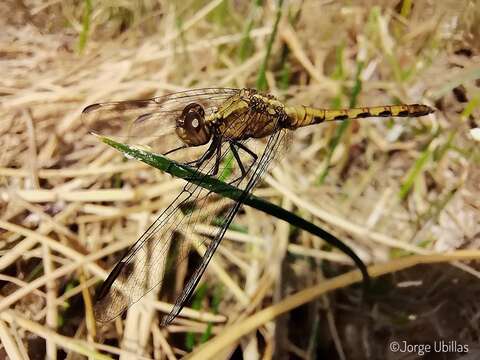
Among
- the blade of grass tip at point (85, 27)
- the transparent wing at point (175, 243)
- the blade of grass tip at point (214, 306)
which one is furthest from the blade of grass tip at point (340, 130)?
the blade of grass tip at point (85, 27)

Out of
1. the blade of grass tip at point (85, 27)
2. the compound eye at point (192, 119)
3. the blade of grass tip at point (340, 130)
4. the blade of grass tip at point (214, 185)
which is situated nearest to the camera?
the blade of grass tip at point (214, 185)

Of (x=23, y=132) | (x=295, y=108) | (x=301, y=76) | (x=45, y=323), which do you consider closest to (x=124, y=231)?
(x=45, y=323)

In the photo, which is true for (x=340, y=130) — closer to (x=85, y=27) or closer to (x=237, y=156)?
(x=237, y=156)

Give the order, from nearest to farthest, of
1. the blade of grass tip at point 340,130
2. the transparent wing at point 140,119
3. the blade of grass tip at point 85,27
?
1. the transparent wing at point 140,119
2. the blade of grass tip at point 340,130
3. the blade of grass tip at point 85,27

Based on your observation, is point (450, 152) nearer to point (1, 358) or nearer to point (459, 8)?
point (459, 8)

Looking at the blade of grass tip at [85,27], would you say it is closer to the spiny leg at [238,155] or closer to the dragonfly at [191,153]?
the dragonfly at [191,153]

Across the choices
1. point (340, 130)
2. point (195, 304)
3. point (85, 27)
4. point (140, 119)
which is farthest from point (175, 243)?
point (85, 27)
